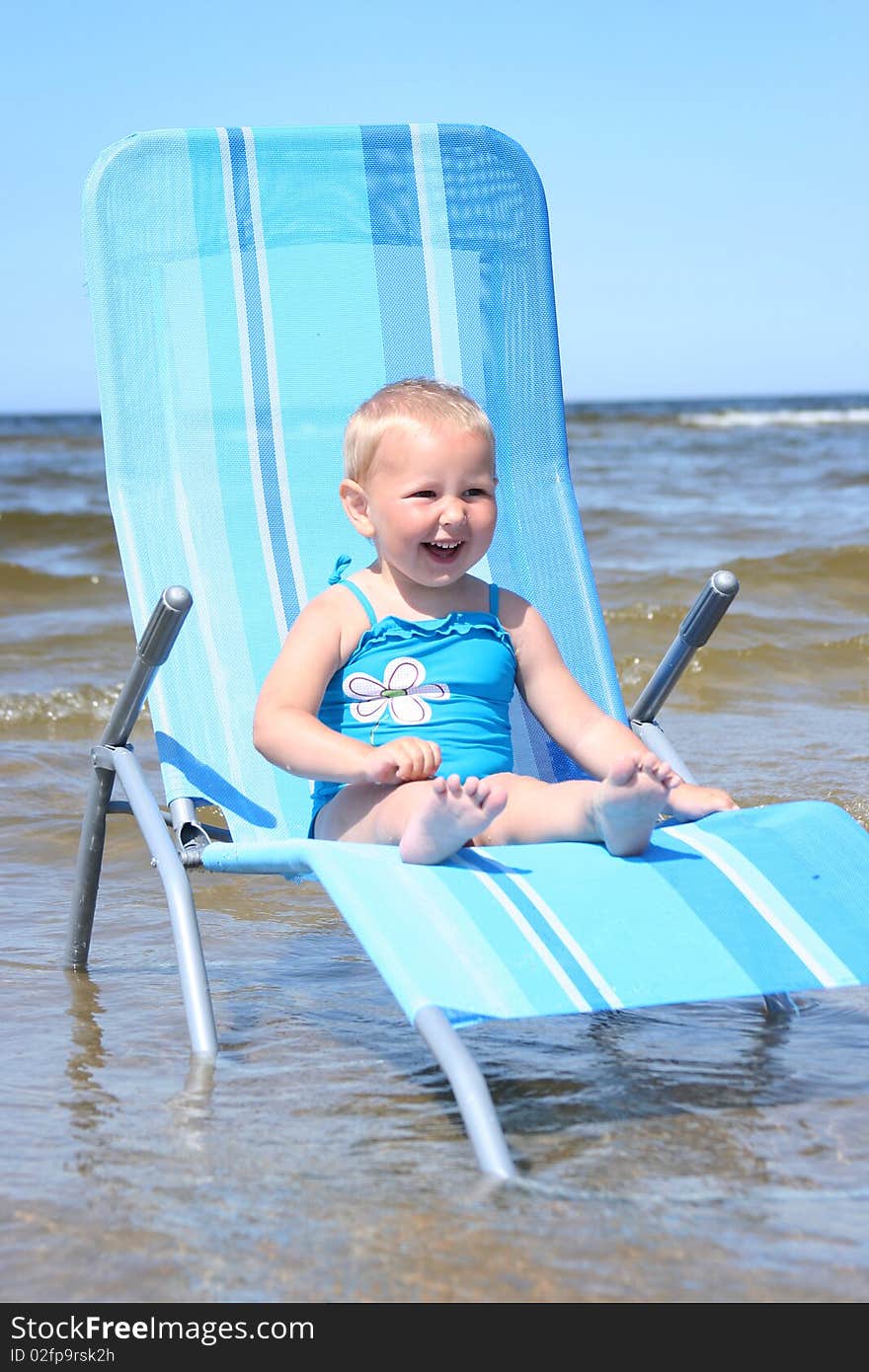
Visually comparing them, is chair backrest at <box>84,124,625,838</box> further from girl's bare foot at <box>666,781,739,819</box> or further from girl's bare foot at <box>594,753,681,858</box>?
girl's bare foot at <box>594,753,681,858</box>

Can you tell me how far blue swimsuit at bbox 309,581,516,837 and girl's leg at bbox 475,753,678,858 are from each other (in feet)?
0.45

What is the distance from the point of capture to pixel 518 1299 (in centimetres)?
170

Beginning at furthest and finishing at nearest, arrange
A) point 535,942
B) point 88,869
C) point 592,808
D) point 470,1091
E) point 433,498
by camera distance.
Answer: point 88,869
point 433,498
point 592,808
point 535,942
point 470,1091

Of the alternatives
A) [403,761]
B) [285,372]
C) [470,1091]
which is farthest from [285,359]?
[470,1091]

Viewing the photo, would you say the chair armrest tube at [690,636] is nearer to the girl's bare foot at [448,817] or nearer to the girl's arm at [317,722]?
the girl's arm at [317,722]

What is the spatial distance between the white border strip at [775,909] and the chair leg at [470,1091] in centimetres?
49

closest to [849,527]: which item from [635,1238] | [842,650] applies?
[842,650]

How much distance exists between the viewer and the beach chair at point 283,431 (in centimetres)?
248

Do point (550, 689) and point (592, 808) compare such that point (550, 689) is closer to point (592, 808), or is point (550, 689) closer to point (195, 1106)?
point (592, 808)

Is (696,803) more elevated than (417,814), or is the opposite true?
(417,814)

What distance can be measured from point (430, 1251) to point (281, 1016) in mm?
1071

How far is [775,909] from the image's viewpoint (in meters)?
2.22

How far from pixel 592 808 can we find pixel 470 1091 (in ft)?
1.76

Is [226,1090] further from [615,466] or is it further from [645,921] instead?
[615,466]
